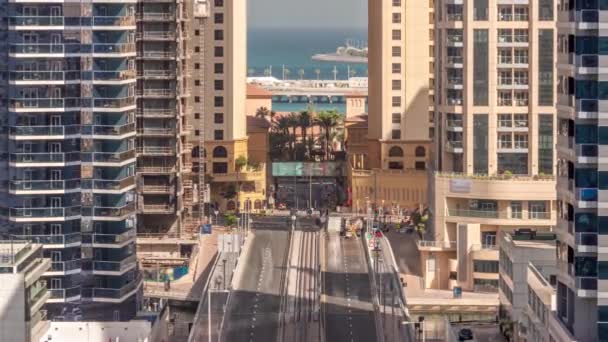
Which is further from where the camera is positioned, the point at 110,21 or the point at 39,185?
the point at 110,21

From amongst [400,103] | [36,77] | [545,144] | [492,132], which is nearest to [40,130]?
[36,77]

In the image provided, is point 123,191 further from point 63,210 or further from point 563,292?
point 563,292

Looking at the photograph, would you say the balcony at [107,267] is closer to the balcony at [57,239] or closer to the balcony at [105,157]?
the balcony at [57,239]

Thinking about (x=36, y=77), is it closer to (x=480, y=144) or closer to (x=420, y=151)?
(x=480, y=144)

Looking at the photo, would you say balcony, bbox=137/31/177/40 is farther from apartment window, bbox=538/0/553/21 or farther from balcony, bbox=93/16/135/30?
balcony, bbox=93/16/135/30

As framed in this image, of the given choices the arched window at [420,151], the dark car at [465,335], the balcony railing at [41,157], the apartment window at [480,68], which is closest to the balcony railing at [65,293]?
the balcony railing at [41,157]

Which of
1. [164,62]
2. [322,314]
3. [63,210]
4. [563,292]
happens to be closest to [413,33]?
[164,62]

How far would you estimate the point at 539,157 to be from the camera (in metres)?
94.8

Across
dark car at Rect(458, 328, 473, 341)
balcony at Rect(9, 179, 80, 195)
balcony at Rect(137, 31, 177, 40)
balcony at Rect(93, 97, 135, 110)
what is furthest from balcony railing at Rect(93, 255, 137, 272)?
balcony at Rect(137, 31, 177, 40)

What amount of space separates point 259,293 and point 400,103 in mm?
32165

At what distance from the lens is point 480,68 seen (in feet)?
313

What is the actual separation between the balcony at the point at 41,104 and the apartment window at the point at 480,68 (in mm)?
23013

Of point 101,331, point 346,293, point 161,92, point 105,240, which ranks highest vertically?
point 161,92

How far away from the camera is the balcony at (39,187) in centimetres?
7856
